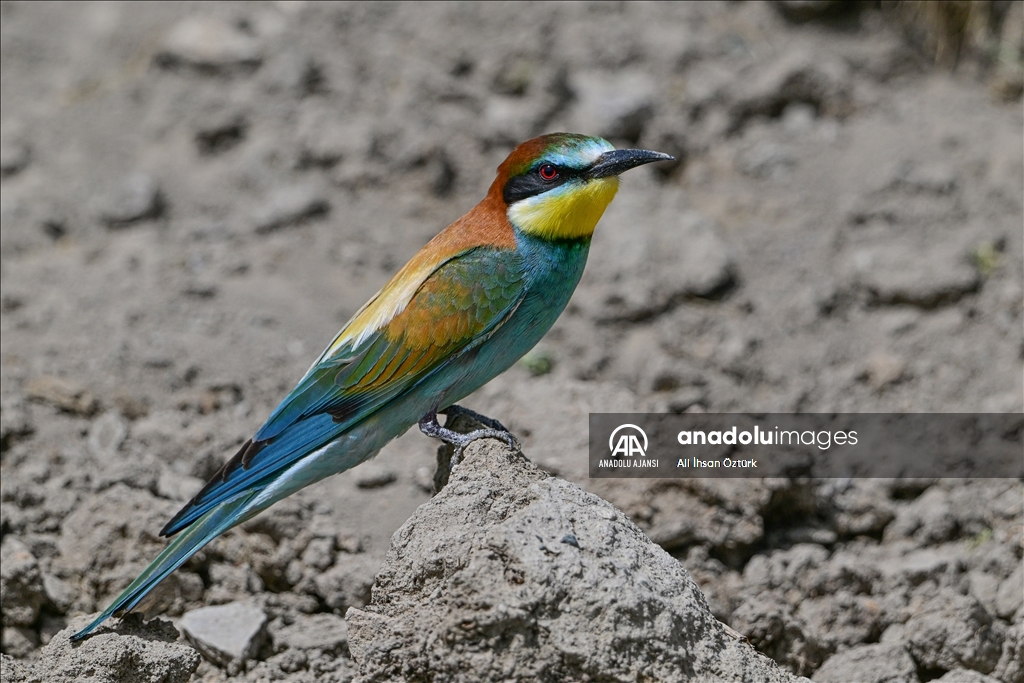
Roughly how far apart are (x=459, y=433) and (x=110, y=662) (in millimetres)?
1167

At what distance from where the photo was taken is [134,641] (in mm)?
3053

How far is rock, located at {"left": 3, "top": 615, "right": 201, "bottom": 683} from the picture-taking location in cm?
299

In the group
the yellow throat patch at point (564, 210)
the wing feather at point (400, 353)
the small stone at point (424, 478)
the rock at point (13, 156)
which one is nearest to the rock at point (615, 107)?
the small stone at point (424, 478)

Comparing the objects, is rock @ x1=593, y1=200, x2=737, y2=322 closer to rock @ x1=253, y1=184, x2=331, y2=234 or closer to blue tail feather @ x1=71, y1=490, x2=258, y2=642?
rock @ x1=253, y1=184, x2=331, y2=234

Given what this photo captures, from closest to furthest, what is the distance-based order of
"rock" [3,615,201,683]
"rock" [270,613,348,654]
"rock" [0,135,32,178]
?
"rock" [3,615,201,683]
"rock" [270,613,348,654]
"rock" [0,135,32,178]

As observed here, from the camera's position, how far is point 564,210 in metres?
3.66

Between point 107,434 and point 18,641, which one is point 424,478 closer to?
point 107,434

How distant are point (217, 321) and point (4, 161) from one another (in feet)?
5.84

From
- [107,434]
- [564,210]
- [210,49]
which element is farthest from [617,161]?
[210,49]

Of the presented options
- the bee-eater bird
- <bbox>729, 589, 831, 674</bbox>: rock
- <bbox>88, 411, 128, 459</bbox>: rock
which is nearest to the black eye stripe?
the bee-eater bird

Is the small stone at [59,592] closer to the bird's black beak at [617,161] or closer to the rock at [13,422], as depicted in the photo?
the rock at [13,422]

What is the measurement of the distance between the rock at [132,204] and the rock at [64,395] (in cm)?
141

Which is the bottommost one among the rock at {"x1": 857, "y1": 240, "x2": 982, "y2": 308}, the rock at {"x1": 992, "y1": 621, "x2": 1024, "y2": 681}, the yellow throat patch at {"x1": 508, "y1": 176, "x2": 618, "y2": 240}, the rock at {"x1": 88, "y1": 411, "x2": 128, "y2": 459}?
the rock at {"x1": 992, "y1": 621, "x2": 1024, "y2": 681}

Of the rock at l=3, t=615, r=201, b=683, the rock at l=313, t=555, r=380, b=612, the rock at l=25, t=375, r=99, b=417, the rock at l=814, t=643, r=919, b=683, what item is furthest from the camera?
the rock at l=25, t=375, r=99, b=417
